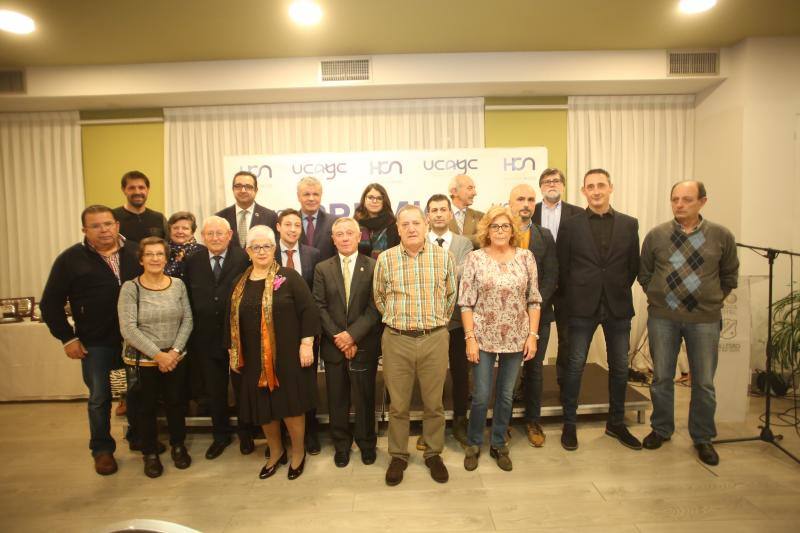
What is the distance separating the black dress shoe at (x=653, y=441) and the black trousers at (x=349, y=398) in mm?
1905

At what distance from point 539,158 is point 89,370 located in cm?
449

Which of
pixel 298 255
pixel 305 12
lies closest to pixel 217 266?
pixel 298 255

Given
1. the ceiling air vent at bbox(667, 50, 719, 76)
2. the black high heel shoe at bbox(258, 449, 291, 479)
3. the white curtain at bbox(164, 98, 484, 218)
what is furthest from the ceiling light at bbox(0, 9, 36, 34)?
the ceiling air vent at bbox(667, 50, 719, 76)

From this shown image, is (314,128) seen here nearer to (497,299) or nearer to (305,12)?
(305,12)

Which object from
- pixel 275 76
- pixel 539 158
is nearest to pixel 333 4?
pixel 275 76

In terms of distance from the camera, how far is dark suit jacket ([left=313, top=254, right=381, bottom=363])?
280 cm

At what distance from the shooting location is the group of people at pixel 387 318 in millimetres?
2674

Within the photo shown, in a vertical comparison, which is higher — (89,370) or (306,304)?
(306,304)

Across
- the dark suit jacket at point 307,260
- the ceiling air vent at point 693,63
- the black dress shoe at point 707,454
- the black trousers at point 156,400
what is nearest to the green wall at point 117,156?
the dark suit jacket at point 307,260

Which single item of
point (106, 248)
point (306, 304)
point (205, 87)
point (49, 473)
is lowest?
point (49, 473)

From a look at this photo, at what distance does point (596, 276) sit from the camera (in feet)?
9.81

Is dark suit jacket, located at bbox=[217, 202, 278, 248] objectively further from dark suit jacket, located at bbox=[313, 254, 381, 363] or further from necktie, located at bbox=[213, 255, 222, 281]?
dark suit jacket, located at bbox=[313, 254, 381, 363]

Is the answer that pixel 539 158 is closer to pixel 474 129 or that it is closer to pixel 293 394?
pixel 474 129

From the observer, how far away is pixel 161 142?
5332mm
